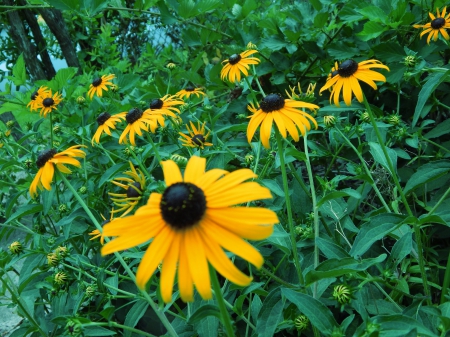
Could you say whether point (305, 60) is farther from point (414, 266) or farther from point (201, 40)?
point (414, 266)

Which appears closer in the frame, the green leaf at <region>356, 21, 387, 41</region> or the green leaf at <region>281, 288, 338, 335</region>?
the green leaf at <region>281, 288, 338, 335</region>

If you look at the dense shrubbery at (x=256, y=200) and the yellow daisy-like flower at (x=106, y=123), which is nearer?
the dense shrubbery at (x=256, y=200)

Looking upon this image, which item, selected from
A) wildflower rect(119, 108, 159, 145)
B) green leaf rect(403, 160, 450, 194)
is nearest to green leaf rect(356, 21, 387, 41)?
green leaf rect(403, 160, 450, 194)

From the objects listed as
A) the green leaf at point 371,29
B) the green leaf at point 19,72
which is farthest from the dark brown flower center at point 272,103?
the green leaf at point 19,72

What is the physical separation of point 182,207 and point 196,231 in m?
0.04

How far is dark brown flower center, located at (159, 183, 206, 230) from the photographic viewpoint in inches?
25.7

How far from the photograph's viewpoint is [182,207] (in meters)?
0.65

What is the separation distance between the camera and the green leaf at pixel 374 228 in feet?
3.06

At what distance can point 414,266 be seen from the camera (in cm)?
128

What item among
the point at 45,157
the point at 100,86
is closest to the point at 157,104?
the point at 45,157

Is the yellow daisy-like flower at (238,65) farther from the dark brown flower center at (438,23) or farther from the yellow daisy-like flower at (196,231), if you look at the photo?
the yellow daisy-like flower at (196,231)

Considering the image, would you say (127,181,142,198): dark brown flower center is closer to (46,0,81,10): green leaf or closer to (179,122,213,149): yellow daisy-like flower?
(179,122,213,149): yellow daisy-like flower

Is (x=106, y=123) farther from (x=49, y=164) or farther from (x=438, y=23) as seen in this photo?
(x=438, y=23)

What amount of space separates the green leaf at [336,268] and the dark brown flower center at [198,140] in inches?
29.1
